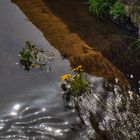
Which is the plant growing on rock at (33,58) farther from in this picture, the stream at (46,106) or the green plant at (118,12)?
the green plant at (118,12)

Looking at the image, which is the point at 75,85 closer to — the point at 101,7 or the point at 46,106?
the point at 46,106

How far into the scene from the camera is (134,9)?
706 cm

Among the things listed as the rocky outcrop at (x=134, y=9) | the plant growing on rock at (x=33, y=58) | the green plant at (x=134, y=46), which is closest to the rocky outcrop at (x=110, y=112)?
the plant growing on rock at (x=33, y=58)

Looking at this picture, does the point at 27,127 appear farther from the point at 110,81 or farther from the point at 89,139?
the point at 110,81

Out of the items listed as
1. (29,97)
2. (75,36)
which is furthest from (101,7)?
(29,97)

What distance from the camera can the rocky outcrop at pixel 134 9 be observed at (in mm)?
6945

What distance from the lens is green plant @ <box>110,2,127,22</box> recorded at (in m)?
7.92

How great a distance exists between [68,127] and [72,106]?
51cm

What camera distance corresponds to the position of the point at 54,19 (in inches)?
331

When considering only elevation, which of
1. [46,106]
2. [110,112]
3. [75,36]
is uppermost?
[75,36]

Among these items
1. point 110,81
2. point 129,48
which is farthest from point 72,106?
point 129,48

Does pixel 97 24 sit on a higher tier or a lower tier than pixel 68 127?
higher

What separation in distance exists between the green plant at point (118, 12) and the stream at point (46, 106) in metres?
1.67

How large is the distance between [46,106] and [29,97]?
1.28ft
